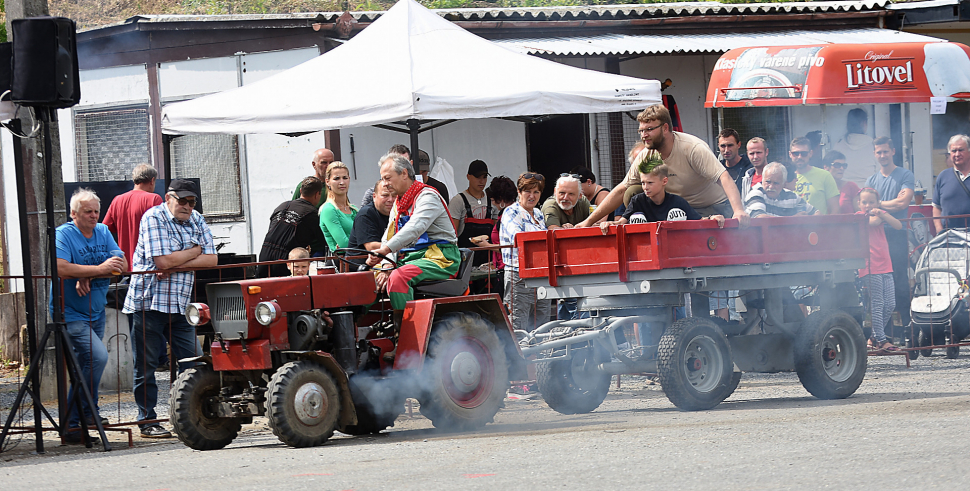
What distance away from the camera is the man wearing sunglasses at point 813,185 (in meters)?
11.4

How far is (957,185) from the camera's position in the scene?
12.5m

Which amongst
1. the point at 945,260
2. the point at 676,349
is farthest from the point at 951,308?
the point at 676,349

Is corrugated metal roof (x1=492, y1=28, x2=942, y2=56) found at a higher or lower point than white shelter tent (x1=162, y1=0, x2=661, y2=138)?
higher

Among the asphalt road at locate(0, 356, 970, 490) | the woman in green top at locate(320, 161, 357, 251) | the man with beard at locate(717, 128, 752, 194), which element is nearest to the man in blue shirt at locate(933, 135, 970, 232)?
the man with beard at locate(717, 128, 752, 194)

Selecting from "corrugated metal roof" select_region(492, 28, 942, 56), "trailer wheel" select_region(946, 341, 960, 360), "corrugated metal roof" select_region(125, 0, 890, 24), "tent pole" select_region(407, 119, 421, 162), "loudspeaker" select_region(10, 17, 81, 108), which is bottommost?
"trailer wheel" select_region(946, 341, 960, 360)

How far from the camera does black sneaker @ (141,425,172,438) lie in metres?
8.80

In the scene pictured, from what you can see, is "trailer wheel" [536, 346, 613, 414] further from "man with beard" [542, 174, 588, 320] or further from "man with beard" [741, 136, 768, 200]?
"man with beard" [741, 136, 768, 200]

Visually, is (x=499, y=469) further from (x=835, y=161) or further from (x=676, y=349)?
(x=835, y=161)

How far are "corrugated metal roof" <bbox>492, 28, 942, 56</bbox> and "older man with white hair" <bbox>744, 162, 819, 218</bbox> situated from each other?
507cm

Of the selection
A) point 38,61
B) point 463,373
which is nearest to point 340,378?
point 463,373

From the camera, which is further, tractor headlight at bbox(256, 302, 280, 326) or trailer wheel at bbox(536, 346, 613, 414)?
trailer wheel at bbox(536, 346, 613, 414)

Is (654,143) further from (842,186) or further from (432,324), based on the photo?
(842,186)

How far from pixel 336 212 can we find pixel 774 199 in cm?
372

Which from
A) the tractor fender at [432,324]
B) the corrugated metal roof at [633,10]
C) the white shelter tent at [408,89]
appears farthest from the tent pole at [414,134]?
the corrugated metal roof at [633,10]
